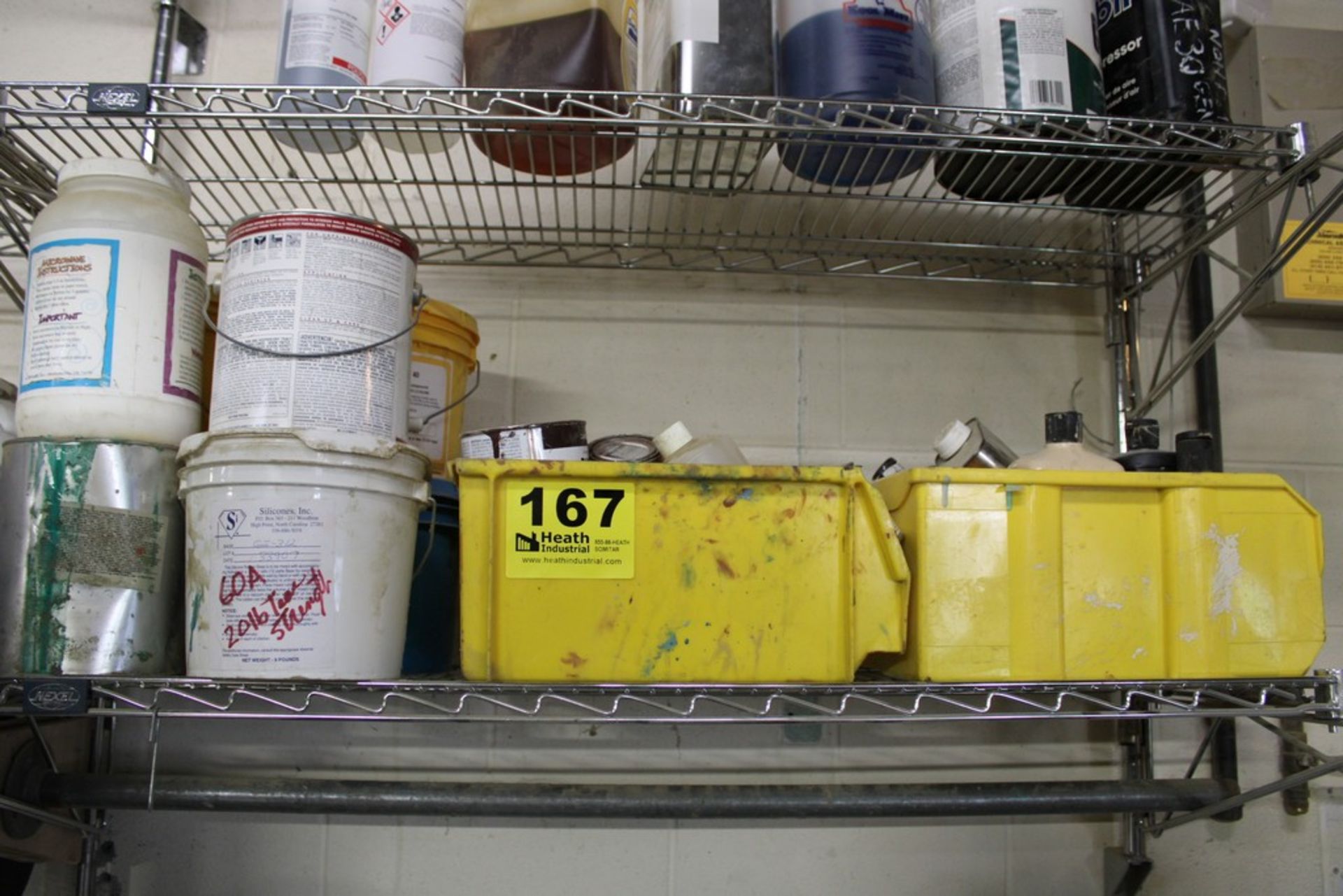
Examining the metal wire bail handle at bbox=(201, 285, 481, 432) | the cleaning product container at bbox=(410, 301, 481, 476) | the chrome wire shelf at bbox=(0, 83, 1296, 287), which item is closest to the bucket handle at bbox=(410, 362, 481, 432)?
the cleaning product container at bbox=(410, 301, 481, 476)

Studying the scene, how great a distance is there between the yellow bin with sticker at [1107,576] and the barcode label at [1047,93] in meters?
0.39

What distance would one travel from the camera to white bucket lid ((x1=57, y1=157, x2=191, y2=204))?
2.73 feet

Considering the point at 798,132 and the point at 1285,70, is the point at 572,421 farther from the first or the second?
the point at 1285,70

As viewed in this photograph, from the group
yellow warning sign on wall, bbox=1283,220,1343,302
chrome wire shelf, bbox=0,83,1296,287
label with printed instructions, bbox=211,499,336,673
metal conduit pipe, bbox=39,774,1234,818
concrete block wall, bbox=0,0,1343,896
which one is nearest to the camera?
label with printed instructions, bbox=211,499,336,673

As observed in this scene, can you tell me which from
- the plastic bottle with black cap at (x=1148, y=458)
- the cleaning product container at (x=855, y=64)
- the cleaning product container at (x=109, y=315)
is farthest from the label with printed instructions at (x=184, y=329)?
the plastic bottle with black cap at (x=1148, y=458)

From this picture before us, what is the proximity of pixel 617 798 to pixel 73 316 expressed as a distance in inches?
30.1

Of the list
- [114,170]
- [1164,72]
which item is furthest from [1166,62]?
[114,170]

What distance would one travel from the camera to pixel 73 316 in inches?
31.3

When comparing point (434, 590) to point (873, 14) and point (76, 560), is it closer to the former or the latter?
point (76, 560)

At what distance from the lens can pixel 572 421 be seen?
924 millimetres

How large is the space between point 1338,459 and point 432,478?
1287 mm

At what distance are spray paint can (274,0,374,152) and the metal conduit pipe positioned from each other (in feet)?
2.43

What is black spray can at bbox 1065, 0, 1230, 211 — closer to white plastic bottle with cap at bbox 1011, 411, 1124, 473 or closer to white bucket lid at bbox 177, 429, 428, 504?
white plastic bottle with cap at bbox 1011, 411, 1124, 473

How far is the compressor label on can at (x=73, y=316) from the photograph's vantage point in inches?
31.2
